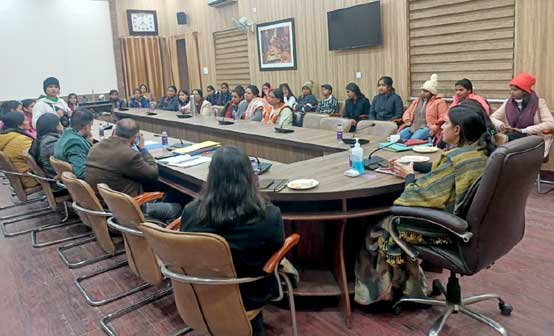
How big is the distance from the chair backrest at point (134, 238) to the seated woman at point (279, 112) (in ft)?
10.3

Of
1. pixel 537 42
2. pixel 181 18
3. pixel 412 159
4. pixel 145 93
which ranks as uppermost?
pixel 181 18

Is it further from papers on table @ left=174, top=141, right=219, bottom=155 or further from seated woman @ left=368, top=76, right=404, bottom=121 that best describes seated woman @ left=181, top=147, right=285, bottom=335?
seated woman @ left=368, top=76, right=404, bottom=121

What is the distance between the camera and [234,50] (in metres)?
9.80

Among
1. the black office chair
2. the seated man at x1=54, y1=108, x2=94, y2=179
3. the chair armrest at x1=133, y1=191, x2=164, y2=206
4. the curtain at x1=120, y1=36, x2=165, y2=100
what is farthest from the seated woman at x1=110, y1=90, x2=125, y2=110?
the black office chair

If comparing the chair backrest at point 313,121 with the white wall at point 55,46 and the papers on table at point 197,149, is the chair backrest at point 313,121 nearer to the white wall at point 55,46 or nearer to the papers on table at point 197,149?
the papers on table at point 197,149

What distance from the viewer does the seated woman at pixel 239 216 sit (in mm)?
1799

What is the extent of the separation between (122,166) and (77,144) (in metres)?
0.76

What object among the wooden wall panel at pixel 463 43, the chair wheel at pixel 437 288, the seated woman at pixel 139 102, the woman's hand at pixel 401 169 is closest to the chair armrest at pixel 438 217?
the woman's hand at pixel 401 169

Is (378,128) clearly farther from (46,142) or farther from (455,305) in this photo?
(46,142)

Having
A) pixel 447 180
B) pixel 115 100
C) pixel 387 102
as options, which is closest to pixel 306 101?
pixel 387 102

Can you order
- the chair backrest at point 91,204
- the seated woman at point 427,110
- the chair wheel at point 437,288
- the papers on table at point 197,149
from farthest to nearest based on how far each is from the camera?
the seated woman at point 427,110 → the papers on table at point 197,149 → the chair backrest at point 91,204 → the chair wheel at point 437,288

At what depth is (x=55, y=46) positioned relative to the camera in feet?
33.9

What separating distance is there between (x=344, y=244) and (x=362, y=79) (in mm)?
4779

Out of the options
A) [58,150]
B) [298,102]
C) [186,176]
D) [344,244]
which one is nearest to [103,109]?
[298,102]
